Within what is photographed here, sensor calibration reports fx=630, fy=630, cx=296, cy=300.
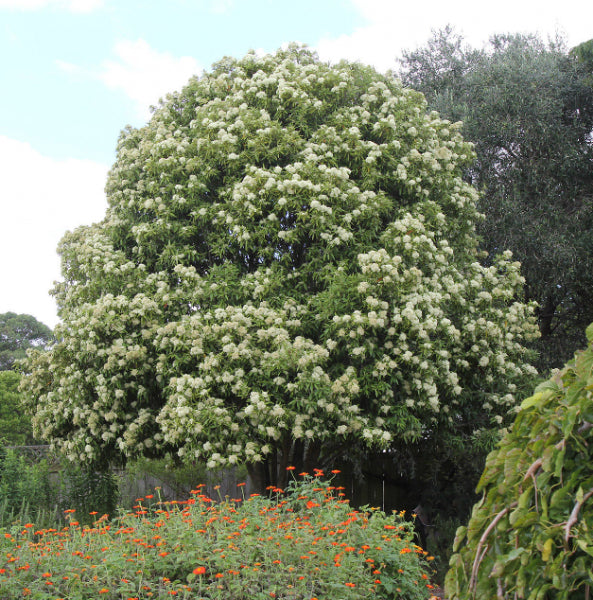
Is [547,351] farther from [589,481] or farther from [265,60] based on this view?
[589,481]

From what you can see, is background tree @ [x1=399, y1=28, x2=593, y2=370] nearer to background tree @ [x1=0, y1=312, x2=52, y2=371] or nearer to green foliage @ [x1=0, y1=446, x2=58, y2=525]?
green foliage @ [x1=0, y1=446, x2=58, y2=525]

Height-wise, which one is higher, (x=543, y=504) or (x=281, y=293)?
(x=281, y=293)

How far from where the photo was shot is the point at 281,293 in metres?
7.96

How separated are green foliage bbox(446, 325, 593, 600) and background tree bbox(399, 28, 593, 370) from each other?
1092 centimetres

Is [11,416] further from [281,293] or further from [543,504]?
[543,504]

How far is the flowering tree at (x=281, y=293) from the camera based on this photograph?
24.0 feet

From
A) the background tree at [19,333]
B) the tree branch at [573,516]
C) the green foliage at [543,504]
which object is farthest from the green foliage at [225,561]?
the background tree at [19,333]

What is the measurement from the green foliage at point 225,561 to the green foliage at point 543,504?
1.97 m

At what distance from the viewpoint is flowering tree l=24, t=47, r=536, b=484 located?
7.30 m

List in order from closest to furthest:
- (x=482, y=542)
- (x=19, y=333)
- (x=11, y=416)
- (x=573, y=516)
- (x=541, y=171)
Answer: (x=573, y=516), (x=482, y=542), (x=541, y=171), (x=11, y=416), (x=19, y=333)

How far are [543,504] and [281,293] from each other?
604cm

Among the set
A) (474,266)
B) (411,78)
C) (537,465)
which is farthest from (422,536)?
(411,78)

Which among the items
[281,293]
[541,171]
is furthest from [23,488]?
[541,171]

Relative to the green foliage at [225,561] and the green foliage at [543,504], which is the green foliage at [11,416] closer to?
the green foliage at [225,561]
